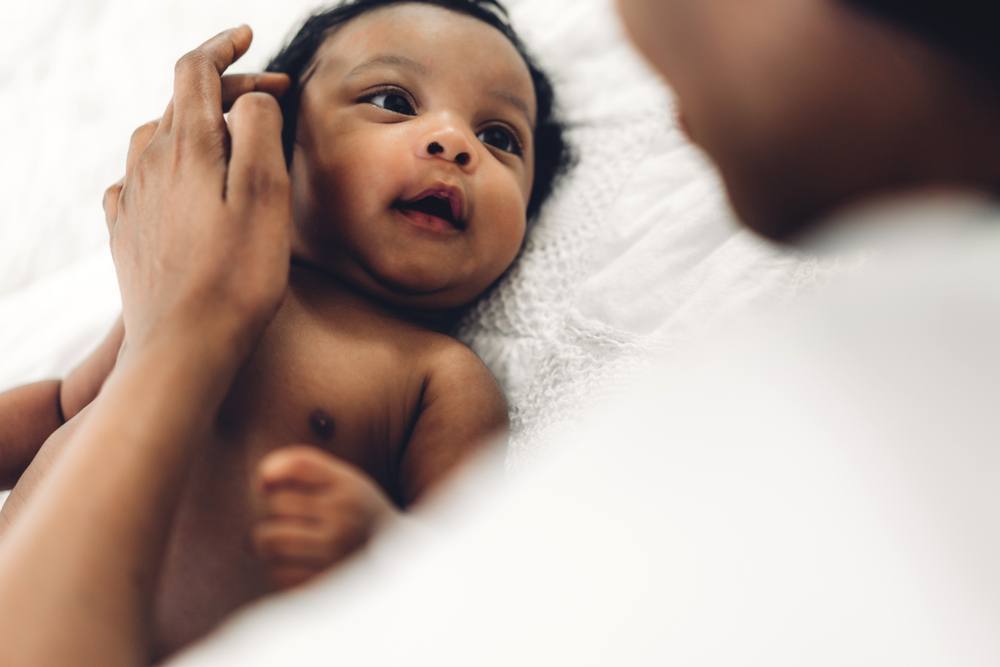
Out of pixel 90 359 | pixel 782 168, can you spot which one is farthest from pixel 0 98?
pixel 782 168

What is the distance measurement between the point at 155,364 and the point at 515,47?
0.71 metres

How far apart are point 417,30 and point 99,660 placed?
30.2 inches

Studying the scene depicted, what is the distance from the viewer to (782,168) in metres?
0.56

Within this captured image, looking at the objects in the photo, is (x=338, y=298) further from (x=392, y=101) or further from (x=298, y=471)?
(x=298, y=471)

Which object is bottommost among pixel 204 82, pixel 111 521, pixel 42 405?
pixel 42 405

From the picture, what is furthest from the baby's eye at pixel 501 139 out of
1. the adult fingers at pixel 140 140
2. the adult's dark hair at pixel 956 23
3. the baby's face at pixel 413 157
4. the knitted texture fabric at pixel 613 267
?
the adult's dark hair at pixel 956 23

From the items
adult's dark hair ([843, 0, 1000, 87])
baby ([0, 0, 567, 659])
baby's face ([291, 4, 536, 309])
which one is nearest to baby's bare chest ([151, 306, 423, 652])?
baby ([0, 0, 567, 659])

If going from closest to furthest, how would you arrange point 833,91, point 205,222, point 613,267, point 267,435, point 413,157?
point 833,91 → point 205,222 → point 267,435 → point 413,157 → point 613,267

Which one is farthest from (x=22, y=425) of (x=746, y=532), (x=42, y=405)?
(x=746, y=532)

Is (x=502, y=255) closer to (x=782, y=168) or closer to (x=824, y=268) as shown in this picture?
(x=824, y=268)

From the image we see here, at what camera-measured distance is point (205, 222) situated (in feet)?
2.24

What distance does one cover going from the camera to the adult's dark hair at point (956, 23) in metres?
0.44

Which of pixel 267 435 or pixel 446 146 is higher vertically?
pixel 446 146

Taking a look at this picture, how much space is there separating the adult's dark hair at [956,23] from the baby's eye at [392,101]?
586 millimetres
